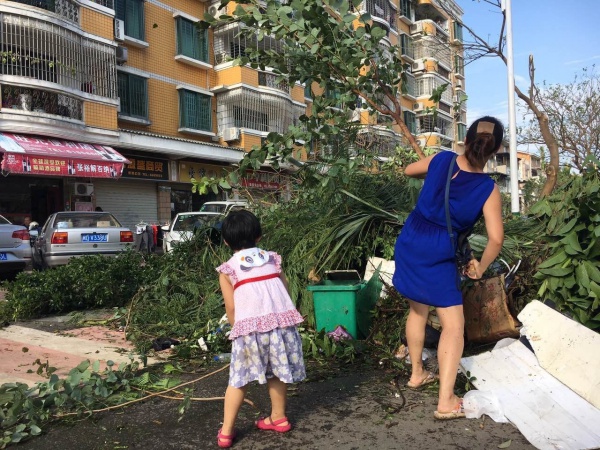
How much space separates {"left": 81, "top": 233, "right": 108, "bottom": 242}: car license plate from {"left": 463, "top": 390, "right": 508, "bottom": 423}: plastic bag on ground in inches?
354

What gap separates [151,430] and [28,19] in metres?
15.5

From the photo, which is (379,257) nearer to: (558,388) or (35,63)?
(558,388)

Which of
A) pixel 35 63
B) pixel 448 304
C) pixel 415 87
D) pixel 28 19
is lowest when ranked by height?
pixel 448 304

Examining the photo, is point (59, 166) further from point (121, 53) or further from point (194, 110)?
point (194, 110)

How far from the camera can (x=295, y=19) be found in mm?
5176

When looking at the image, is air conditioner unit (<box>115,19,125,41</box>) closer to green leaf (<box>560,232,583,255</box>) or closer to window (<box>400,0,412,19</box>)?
green leaf (<box>560,232,583,255</box>)

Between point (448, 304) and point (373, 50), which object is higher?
point (373, 50)

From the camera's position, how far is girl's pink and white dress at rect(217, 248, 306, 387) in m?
2.70

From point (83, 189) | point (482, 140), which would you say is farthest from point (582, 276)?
point (83, 189)

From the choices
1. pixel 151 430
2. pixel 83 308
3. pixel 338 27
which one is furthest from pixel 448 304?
pixel 83 308

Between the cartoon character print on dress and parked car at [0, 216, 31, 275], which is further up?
the cartoon character print on dress

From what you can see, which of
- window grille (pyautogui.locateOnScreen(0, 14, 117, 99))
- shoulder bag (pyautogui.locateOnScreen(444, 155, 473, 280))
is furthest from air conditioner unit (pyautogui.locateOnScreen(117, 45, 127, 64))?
shoulder bag (pyautogui.locateOnScreen(444, 155, 473, 280))

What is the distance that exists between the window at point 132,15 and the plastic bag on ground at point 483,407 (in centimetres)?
1931

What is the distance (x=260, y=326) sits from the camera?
2.70 m
